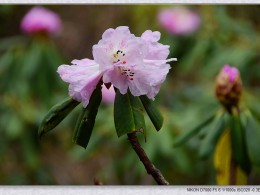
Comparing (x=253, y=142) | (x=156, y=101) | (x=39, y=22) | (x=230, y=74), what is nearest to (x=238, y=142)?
(x=253, y=142)

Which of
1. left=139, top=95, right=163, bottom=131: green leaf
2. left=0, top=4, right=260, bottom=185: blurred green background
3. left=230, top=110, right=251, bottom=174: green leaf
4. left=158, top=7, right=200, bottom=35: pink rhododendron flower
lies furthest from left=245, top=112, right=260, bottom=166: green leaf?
left=158, top=7, right=200, bottom=35: pink rhododendron flower

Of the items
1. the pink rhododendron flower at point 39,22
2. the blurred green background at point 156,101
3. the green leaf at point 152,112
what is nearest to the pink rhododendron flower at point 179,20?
the blurred green background at point 156,101

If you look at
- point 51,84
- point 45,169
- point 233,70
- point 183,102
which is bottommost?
point 45,169

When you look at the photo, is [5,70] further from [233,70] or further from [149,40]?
[149,40]

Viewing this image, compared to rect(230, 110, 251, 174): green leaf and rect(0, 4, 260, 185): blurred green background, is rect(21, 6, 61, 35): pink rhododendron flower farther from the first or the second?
rect(230, 110, 251, 174): green leaf

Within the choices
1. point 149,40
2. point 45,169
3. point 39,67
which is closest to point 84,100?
point 149,40

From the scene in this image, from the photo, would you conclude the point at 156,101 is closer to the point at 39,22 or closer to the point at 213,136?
the point at 39,22
